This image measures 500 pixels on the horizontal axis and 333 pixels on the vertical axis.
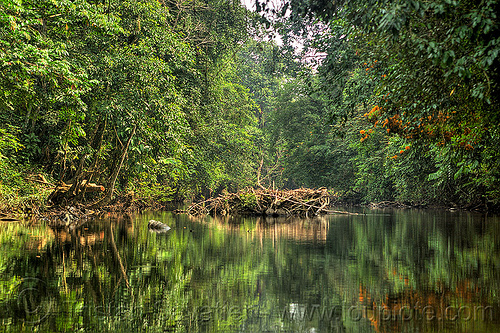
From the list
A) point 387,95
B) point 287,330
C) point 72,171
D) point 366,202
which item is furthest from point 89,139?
point 366,202

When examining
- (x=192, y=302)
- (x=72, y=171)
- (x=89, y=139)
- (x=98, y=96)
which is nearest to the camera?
(x=192, y=302)

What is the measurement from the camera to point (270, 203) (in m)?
22.9

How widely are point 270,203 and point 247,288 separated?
687 inches

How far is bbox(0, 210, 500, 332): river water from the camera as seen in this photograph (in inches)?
156

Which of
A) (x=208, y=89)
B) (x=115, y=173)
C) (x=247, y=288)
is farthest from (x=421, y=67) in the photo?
(x=208, y=89)

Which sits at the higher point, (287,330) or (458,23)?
(458,23)

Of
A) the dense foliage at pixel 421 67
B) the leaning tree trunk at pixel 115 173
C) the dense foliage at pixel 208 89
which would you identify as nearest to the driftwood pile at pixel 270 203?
the dense foliage at pixel 208 89

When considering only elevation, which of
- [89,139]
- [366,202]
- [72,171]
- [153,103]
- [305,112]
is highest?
[305,112]

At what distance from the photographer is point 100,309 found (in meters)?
4.33

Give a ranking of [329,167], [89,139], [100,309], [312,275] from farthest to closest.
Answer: [329,167] → [89,139] → [312,275] → [100,309]

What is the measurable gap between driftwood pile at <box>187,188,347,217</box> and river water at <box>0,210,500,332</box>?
12.8m

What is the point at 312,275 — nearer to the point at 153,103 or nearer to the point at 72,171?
the point at 153,103

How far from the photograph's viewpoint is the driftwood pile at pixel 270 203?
22.5 meters

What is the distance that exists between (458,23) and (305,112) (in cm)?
3791
